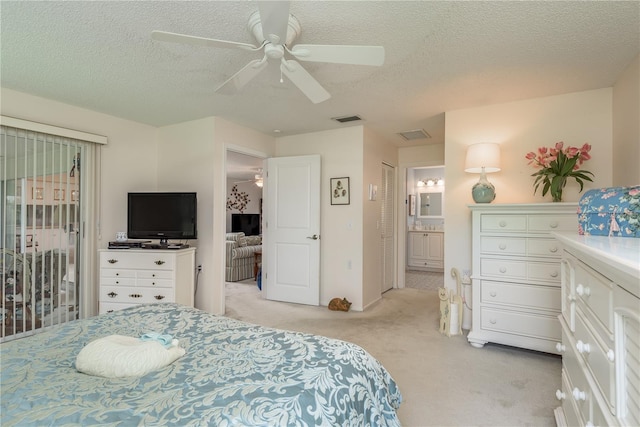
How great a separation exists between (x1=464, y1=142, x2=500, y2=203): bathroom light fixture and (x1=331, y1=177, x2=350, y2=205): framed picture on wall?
1559 millimetres

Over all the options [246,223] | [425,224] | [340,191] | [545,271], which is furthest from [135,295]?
[246,223]

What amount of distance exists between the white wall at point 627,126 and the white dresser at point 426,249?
13.8 feet

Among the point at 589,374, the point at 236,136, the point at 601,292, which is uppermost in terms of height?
the point at 236,136

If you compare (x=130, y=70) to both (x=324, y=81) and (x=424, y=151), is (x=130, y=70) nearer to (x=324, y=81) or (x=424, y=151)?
(x=324, y=81)

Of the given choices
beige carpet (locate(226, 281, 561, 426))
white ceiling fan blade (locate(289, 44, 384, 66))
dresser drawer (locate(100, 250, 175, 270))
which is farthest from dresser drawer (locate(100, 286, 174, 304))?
white ceiling fan blade (locate(289, 44, 384, 66))

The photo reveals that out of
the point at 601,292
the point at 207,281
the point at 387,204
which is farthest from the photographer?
the point at 387,204

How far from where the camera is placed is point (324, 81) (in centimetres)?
267

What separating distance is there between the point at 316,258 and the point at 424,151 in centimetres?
256

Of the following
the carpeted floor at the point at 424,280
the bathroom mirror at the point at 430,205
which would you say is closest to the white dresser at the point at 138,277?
the carpeted floor at the point at 424,280

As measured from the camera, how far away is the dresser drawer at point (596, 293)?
2.98ft

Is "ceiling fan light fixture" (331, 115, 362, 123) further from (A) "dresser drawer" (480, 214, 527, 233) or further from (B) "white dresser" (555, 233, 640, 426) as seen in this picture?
(B) "white dresser" (555, 233, 640, 426)

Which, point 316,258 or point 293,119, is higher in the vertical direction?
point 293,119

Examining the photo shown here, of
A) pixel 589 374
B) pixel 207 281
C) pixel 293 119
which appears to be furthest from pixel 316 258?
pixel 589 374

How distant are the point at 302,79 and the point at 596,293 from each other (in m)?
1.78
